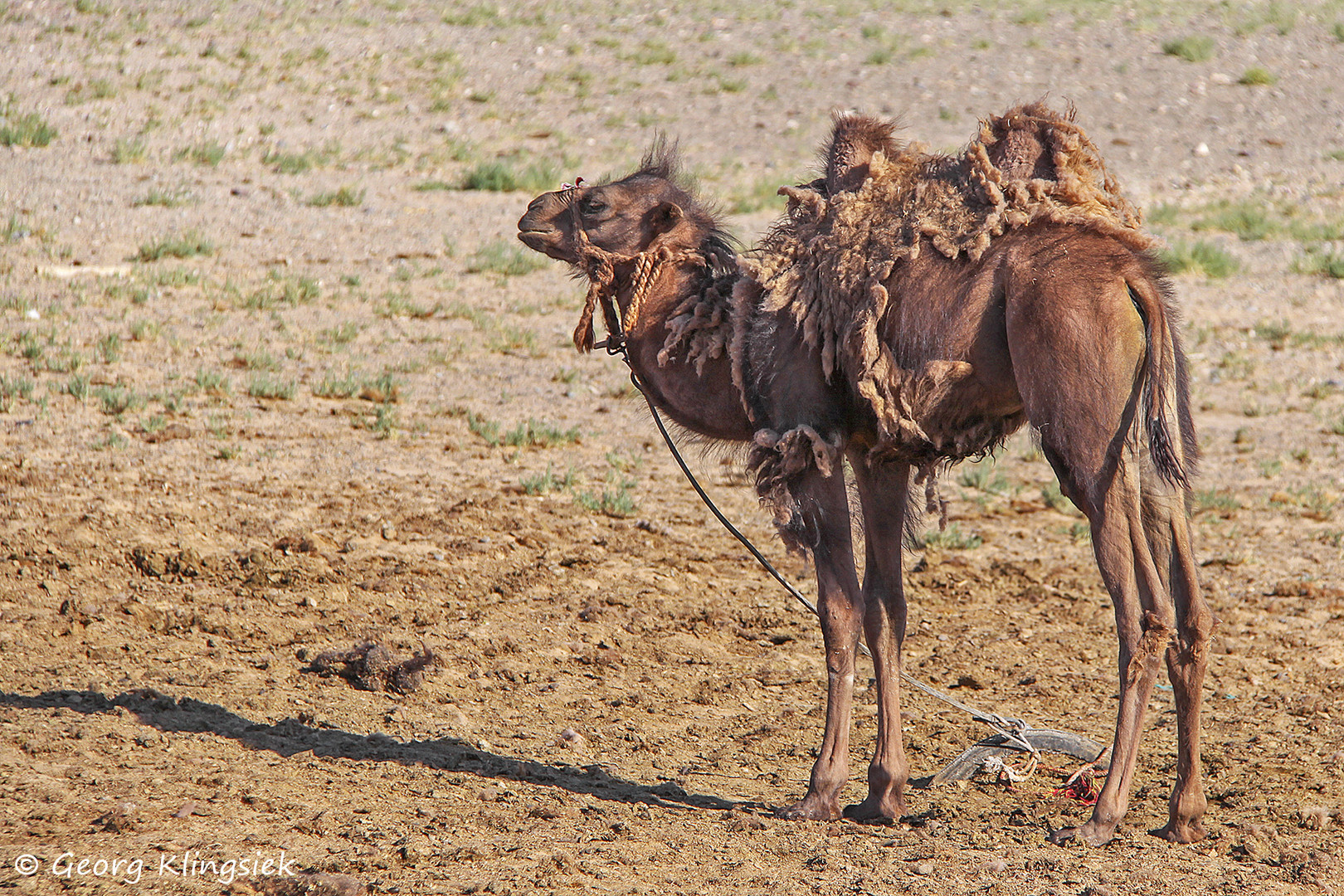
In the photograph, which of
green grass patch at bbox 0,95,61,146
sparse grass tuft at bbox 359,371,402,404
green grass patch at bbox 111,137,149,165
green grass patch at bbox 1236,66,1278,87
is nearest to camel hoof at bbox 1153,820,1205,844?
sparse grass tuft at bbox 359,371,402,404

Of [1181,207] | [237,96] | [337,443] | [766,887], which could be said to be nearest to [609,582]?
[337,443]

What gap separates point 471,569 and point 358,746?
6.89 ft

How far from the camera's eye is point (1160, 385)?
4.49 metres

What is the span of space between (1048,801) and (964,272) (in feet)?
7.26

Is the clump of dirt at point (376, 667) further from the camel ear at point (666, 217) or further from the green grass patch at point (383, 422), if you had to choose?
the green grass patch at point (383, 422)

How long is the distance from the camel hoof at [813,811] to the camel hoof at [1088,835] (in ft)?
2.57

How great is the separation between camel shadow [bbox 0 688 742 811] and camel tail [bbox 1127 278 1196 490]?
2.00 metres

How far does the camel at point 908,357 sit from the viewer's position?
14.9 feet

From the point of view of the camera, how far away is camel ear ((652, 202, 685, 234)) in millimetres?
5320

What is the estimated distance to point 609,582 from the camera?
24.7 feet

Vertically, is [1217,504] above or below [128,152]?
below

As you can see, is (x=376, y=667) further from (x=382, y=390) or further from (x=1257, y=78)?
(x=1257, y=78)

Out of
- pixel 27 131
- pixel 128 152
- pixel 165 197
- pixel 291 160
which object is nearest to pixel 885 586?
pixel 165 197

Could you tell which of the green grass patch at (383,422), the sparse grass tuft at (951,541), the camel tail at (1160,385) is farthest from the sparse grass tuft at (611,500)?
the camel tail at (1160,385)
